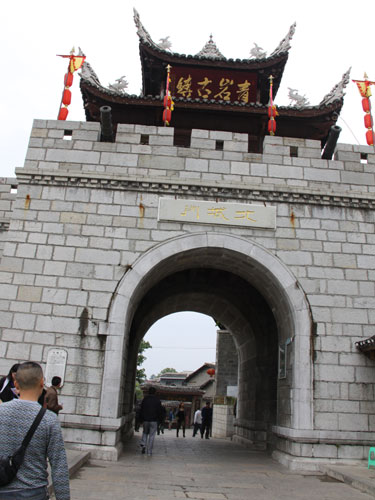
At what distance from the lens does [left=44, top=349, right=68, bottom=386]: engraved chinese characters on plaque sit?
6070 mm

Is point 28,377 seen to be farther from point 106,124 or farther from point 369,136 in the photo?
point 369,136

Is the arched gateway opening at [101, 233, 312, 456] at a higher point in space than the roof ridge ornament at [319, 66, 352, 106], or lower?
lower

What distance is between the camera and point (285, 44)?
12.2m

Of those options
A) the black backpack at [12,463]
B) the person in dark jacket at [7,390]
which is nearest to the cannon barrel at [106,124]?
the person in dark jacket at [7,390]

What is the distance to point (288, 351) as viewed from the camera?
6852 mm

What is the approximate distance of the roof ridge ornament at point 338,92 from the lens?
1147 centimetres

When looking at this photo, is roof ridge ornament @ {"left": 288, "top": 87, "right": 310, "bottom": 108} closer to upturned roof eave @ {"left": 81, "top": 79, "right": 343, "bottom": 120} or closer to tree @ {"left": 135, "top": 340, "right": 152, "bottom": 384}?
upturned roof eave @ {"left": 81, "top": 79, "right": 343, "bottom": 120}

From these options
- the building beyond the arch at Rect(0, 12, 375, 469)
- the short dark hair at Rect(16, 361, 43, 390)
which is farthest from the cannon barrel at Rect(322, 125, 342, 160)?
the short dark hair at Rect(16, 361, 43, 390)

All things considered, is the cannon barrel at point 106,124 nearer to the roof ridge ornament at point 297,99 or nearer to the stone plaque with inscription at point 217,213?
the stone plaque with inscription at point 217,213

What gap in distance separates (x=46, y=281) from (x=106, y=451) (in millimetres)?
2438

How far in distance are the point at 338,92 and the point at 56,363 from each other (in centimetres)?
966

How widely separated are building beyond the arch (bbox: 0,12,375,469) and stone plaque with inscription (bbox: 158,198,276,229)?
2 centimetres

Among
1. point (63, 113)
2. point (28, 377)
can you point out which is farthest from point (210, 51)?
point (28, 377)

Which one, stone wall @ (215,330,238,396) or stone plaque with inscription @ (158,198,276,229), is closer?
stone plaque with inscription @ (158,198,276,229)
